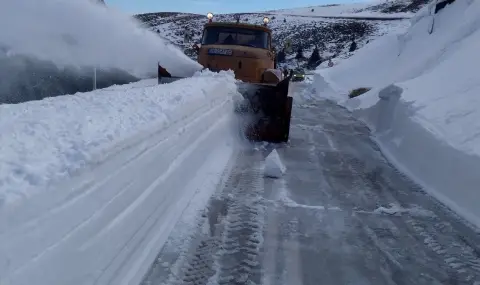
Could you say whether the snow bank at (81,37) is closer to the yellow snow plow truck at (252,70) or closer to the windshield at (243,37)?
the yellow snow plow truck at (252,70)

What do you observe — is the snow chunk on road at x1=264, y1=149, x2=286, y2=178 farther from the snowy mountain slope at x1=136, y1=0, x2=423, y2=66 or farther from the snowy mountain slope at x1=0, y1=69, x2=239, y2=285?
the snowy mountain slope at x1=136, y1=0, x2=423, y2=66

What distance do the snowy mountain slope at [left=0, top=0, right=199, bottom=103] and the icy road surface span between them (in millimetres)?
3240

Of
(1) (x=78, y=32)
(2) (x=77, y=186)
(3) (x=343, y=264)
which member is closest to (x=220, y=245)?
(3) (x=343, y=264)

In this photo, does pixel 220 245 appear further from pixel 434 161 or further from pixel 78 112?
pixel 434 161

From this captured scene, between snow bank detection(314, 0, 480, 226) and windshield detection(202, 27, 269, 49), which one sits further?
windshield detection(202, 27, 269, 49)

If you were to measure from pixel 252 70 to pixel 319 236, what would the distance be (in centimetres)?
679

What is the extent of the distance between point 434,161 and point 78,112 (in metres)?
4.64

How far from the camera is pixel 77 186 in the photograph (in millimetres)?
2598

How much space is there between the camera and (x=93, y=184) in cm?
279

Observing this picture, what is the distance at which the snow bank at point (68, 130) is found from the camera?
244 cm

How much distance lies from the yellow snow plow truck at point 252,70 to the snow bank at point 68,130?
A: 2838 millimetres

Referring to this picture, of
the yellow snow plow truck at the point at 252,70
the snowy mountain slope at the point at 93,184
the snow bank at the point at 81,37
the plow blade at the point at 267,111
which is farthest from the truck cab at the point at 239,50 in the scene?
the snowy mountain slope at the point at 93,184

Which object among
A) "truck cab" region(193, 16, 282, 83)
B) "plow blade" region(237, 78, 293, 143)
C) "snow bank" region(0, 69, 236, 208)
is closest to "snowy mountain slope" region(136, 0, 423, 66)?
"truck cab" region(193, 16, 282, 83)

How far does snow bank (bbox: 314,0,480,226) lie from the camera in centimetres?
572
